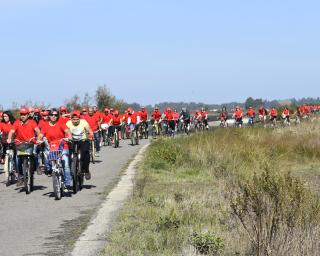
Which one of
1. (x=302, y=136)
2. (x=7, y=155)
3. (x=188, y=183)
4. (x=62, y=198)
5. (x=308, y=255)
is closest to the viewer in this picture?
(x=308, y=255)

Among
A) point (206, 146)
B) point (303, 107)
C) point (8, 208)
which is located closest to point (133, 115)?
point (206, 146)

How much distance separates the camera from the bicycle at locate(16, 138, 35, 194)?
1509cm

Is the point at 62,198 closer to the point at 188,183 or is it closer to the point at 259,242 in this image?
the point at 188,183

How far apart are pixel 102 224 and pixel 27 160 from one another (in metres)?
5.76

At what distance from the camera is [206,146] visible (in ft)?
74.5

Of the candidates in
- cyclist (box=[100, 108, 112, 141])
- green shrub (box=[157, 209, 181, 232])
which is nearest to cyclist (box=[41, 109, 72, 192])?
green shrub (box=[157, 209, 181, 232])

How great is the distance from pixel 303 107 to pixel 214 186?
2065 inches

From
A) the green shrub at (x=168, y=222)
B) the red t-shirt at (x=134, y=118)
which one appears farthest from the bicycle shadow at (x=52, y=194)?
the red t-shirt at (x=134, y=118)

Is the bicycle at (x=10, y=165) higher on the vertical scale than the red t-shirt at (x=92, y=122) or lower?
lower

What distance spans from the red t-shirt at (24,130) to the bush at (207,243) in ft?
26.3

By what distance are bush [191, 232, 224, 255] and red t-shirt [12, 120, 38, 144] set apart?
801 centimetres

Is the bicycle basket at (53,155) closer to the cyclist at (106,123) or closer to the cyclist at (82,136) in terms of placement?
the cyclist at (82,136)

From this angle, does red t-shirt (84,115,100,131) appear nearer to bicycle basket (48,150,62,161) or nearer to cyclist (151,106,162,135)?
bicycle basket (48,150,62,161)

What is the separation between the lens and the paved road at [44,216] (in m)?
8.82
